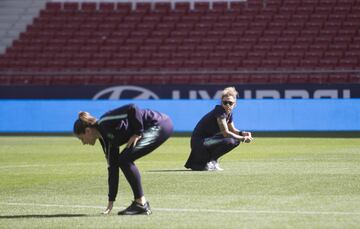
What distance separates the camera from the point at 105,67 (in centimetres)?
4028

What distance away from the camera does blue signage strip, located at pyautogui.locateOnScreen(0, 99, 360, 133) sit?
3177 cm

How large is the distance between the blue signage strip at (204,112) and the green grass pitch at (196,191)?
323 inches

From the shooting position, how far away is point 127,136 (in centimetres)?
1070

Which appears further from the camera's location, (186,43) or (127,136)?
(186,43)

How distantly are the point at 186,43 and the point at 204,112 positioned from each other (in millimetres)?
8706

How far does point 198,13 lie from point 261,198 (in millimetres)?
31152

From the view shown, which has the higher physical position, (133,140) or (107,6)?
(133,140)

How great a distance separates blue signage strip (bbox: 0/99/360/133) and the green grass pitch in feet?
26.9

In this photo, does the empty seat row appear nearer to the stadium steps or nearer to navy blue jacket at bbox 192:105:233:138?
the stadium steps

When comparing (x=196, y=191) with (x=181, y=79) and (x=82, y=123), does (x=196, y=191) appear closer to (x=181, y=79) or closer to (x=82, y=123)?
(x=82, y=123)

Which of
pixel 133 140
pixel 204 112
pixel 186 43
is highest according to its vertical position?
pixel 133 140

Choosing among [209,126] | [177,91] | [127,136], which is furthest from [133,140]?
[177,91]

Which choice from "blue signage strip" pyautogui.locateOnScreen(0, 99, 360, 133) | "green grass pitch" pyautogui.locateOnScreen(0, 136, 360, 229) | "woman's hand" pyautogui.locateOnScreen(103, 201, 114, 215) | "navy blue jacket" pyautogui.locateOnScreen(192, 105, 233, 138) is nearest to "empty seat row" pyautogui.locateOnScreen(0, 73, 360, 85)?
"blue signage strip" pyautogui.locateOnScreen(0, 99, 360, 133)

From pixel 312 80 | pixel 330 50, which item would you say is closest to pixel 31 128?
pixel 312 80
